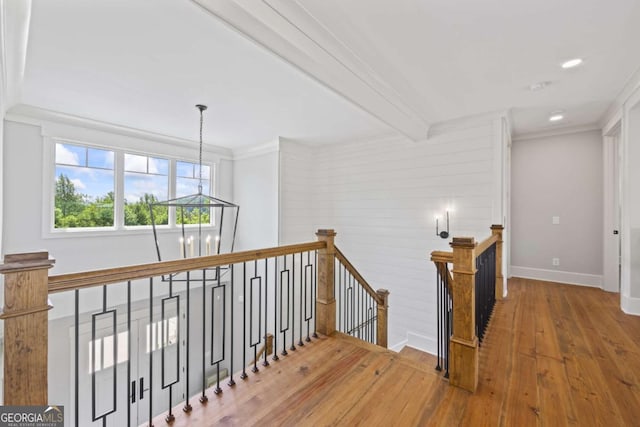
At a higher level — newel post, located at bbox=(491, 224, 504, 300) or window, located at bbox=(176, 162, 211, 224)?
window, located at bbox=(176, 162, 211, 224)

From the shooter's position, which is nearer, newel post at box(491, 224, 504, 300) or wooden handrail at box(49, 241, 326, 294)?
wooden handrail at box(49, 241, 326, 294)

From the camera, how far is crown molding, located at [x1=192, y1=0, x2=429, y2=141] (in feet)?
6.06

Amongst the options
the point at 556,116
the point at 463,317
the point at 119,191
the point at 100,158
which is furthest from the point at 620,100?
the point at 100,158

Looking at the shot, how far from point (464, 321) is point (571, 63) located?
9.12ft

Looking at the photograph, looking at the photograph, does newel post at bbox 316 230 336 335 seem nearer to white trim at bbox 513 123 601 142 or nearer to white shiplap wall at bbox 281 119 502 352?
white shiplap wall at bbox 281 119 502 352

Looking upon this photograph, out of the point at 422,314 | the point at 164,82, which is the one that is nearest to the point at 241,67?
the point at 164,82

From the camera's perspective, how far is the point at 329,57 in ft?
7.99

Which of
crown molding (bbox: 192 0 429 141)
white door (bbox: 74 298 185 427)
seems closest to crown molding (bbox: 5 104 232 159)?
white door (bbox: 74 298 185 427)

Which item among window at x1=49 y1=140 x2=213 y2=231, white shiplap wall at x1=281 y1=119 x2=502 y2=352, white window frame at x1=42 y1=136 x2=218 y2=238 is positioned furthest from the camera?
window at x1=49 y1=140 x2=213 y2=231

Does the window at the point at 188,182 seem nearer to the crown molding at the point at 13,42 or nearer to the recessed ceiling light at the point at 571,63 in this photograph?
the crown molding at the point at 13,42

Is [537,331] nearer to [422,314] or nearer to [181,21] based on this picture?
[422,314]

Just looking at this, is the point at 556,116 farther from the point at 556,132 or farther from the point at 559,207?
the point at 559,207

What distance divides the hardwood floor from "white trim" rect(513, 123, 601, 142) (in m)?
3.34

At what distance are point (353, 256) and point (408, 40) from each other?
12.9 ft
